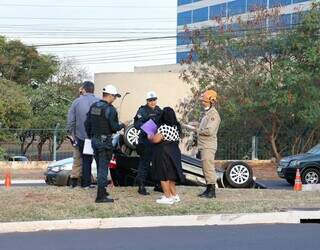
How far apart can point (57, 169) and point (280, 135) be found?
16.0 m

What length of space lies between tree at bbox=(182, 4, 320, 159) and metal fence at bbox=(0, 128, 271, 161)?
0.48 metres

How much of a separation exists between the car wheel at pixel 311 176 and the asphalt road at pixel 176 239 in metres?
10.6

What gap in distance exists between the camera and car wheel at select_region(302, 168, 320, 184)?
2034cm

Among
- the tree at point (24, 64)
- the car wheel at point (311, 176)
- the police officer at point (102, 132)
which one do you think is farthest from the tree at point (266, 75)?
the tree at point (24, 64)

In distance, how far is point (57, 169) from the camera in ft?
52.5

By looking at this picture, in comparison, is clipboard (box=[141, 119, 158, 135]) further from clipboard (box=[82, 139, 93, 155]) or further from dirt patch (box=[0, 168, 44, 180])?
dirt patch (box=[0, 168, 44, 180])

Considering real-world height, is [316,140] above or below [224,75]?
below

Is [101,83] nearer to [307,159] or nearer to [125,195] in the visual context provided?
[307,159]

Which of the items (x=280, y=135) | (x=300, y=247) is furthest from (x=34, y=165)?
(x=300, y=247)

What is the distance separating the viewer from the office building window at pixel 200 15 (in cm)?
8371

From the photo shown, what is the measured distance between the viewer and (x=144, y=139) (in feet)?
37.9

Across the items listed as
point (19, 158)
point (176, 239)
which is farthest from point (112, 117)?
point (19, 158)

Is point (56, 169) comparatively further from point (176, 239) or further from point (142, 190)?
point (176, 239)

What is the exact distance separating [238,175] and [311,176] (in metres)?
6.93
